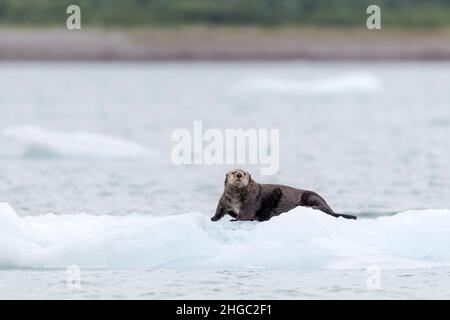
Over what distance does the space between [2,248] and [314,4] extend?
3098 inches

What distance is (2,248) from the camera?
1224 centimetres

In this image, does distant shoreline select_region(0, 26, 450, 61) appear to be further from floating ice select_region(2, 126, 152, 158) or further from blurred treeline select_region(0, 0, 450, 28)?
floating ice select_region(2, 126, 152, 158)

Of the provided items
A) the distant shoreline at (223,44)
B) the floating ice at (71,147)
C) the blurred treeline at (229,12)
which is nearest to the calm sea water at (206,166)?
the floating ice at (71,147)

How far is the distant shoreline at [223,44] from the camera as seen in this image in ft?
233

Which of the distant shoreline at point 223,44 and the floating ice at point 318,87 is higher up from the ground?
the distant shoreline at point 223,44

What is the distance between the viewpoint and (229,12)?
8669 cm

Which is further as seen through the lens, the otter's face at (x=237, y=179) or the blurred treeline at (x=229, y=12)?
the blurred treeline at (x=229, y=12)

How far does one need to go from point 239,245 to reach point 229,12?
75.1 metres

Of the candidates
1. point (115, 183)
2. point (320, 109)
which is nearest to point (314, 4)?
point (320, 109)

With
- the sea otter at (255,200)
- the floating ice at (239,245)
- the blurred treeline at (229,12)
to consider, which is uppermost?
the blurred treeline at (229,12)

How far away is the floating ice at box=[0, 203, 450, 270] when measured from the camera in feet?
39.8

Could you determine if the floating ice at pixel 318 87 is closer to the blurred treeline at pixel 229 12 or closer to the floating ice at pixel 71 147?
the floating ice at pixel 71 147

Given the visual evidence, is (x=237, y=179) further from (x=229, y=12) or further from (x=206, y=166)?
(x=229, y=12)

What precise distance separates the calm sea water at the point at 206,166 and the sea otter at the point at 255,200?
1.13 metres
